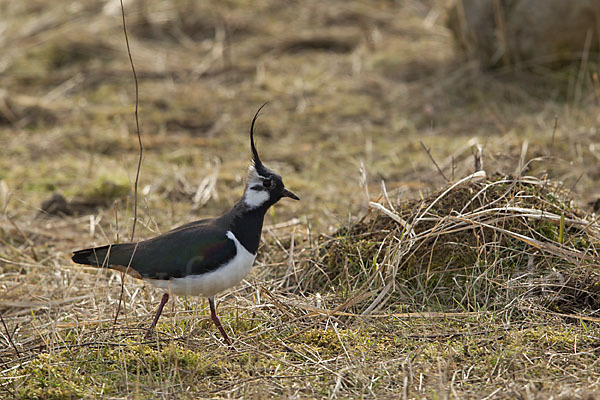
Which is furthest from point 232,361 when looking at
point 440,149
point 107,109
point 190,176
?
point 107,109

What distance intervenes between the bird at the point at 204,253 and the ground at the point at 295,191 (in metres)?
0.17

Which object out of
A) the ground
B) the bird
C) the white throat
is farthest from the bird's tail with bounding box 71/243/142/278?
→ the white throat

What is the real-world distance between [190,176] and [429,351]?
12.1 ft

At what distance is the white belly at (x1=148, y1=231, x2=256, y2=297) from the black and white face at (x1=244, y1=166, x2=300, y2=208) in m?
0.30

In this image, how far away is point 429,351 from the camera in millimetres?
3801

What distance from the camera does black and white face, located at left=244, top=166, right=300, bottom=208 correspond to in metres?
4.30

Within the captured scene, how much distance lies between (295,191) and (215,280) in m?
2.68

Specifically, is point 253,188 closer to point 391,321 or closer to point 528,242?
point 391,321

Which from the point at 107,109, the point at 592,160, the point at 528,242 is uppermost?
the point at 528,242

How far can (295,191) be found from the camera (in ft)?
21.6

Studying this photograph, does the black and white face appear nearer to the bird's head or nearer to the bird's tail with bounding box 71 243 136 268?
the bird's head

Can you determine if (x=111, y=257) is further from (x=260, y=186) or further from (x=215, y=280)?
(x=260, y=186)

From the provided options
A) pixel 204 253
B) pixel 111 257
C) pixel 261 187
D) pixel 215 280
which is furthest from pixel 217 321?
pixel 261 187

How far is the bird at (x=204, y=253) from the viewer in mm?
4023
